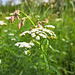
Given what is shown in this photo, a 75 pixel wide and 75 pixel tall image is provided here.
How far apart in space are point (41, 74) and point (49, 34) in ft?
1.65

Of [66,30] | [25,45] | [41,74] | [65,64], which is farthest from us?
[66,30]

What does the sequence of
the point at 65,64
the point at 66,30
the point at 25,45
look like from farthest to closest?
the point at 66,30, the point at 65,64, the point at 25,45

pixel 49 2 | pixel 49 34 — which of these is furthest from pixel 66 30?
pixel 49 34

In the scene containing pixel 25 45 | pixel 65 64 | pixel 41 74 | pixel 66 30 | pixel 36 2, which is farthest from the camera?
pixel 66 30

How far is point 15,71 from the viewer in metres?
1.67

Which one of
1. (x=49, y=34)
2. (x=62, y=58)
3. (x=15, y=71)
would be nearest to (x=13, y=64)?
(x=15, y=71)

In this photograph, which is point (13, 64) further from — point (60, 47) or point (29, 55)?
point (60, 47)

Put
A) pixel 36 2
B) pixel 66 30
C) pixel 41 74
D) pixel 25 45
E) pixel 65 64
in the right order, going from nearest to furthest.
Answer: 1. pixel 25 45
2. pixel 41 74
3. pixel 65 64
4. pixel 36 2
5. pixel 66 30

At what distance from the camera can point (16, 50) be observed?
1.68 metres

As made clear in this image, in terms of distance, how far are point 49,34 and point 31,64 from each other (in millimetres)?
399

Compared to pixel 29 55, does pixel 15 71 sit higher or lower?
lower

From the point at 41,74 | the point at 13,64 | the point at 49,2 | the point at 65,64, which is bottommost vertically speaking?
the point at 65,64

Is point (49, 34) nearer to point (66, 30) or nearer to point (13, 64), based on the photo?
point (13, 64)

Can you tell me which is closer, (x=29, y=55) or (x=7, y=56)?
(x=29, y=55)
